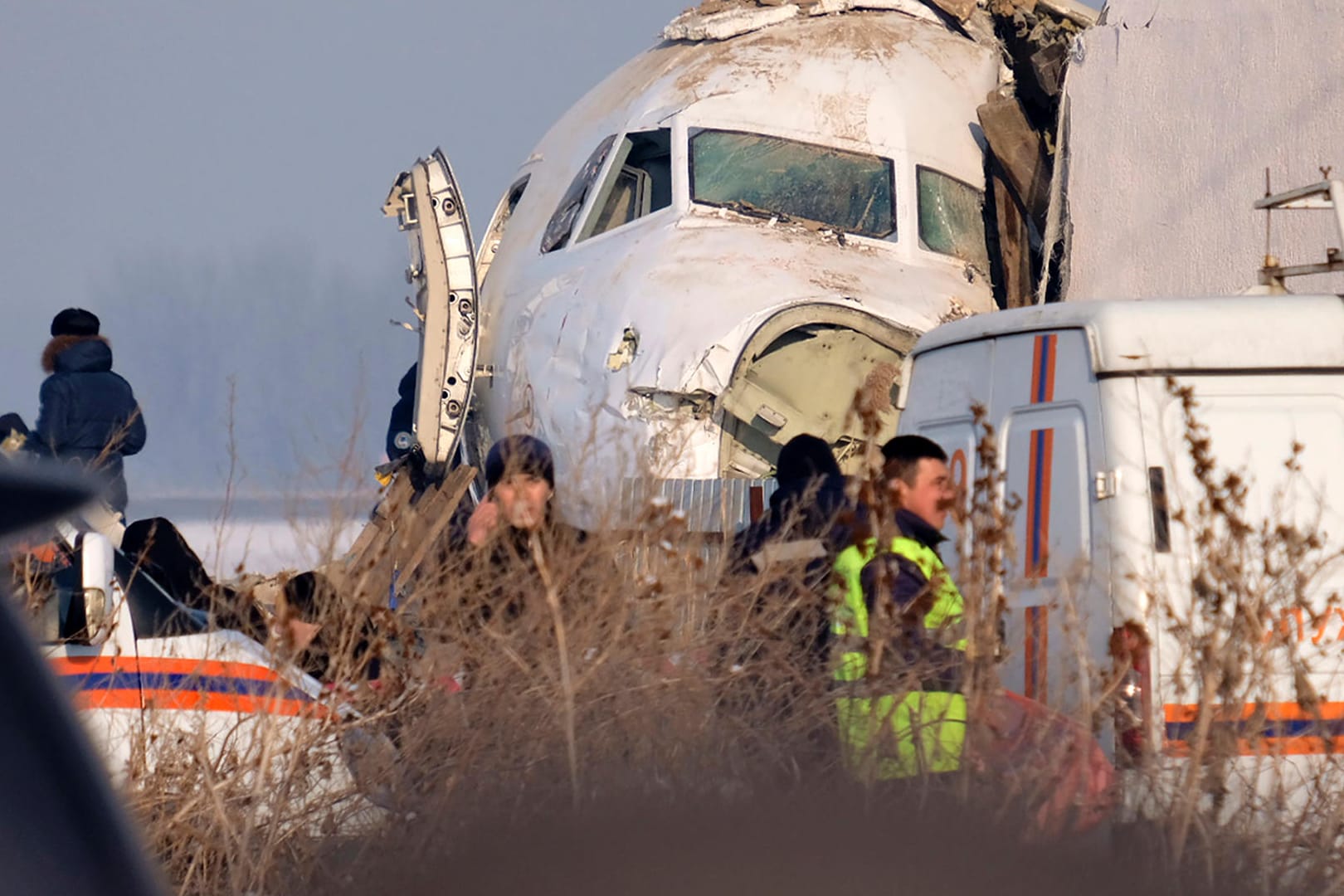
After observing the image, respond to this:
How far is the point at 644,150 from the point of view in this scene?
1080 centimetres

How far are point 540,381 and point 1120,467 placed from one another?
4969 millimetres

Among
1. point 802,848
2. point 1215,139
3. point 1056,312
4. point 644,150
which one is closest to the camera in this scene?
point 802,848

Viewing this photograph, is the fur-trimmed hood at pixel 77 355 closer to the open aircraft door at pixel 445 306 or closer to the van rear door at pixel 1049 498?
the open aircraft door at pixel 445 306

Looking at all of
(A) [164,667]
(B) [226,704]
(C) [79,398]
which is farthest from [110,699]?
(C) [79,398]

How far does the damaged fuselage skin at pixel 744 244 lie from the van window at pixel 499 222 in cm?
37

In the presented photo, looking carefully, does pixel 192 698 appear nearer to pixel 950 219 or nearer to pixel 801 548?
pixel 801 548

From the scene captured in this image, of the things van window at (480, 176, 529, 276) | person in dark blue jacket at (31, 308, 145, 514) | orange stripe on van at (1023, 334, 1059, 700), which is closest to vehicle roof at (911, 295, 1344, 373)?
orange stripe on van at (1023, 334, 1059, 700)

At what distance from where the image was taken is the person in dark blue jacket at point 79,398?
8.59 meters

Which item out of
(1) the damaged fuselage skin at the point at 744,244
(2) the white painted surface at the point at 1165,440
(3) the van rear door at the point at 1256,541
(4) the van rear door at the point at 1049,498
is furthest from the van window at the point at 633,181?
(3) the van rear door at the point at 1256,541

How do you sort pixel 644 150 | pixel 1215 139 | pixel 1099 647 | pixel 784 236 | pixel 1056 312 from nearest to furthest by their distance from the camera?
pixel 1099 647 < pixel 1056 312 < pixel 1215 139 < pixel 784 236 < pixel 644 150

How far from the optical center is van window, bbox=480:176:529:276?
490 inches

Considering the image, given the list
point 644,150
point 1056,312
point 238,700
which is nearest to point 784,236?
point 644,150

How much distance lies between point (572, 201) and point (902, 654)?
7.22 metres

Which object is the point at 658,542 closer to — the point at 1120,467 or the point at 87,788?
the point at 1120,467
